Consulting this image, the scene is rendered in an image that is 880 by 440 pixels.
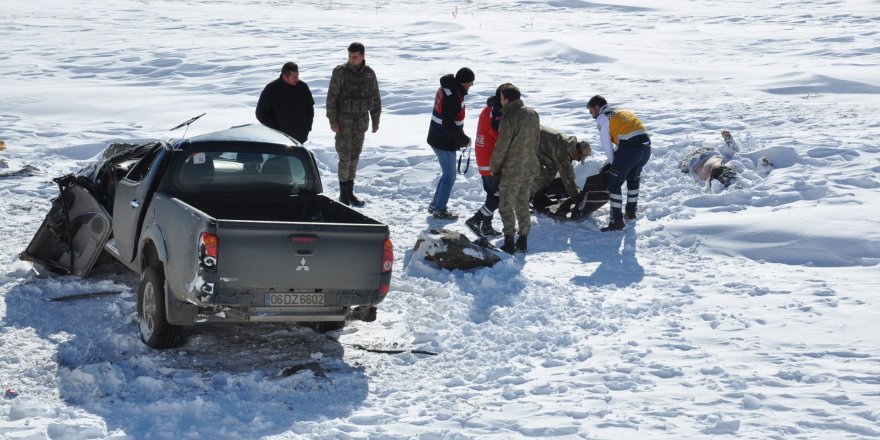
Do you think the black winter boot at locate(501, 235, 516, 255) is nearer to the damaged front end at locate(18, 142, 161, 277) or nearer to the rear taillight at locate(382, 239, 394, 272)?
the rear taillight at locate(382, 239, 394, 272)

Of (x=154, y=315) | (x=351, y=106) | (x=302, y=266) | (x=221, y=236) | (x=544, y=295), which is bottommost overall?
(x=544, y=295)

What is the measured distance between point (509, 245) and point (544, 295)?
174 centimetres

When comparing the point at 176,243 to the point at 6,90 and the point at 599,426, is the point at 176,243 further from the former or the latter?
the point at 6,90

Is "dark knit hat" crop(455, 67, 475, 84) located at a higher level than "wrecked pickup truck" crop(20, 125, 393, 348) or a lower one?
higher

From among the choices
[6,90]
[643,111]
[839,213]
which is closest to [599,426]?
[839,213]

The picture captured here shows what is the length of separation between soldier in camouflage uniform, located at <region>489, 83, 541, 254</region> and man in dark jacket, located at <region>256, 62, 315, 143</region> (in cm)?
276

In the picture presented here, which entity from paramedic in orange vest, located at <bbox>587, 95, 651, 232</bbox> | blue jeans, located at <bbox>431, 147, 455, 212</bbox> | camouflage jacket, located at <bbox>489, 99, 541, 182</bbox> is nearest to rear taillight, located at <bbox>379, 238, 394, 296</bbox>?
camouflage jacket, located at <bbox>489, 99, 541, 182</bbox>

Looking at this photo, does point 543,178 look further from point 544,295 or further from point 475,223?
point 544,295

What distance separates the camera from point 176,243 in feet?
25.4

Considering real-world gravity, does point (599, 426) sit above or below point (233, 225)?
below

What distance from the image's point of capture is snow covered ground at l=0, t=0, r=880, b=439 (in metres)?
6.82

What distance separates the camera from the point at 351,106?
12719 millimetres

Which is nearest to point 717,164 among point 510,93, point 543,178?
point 543,178

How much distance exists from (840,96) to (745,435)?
12.7m
